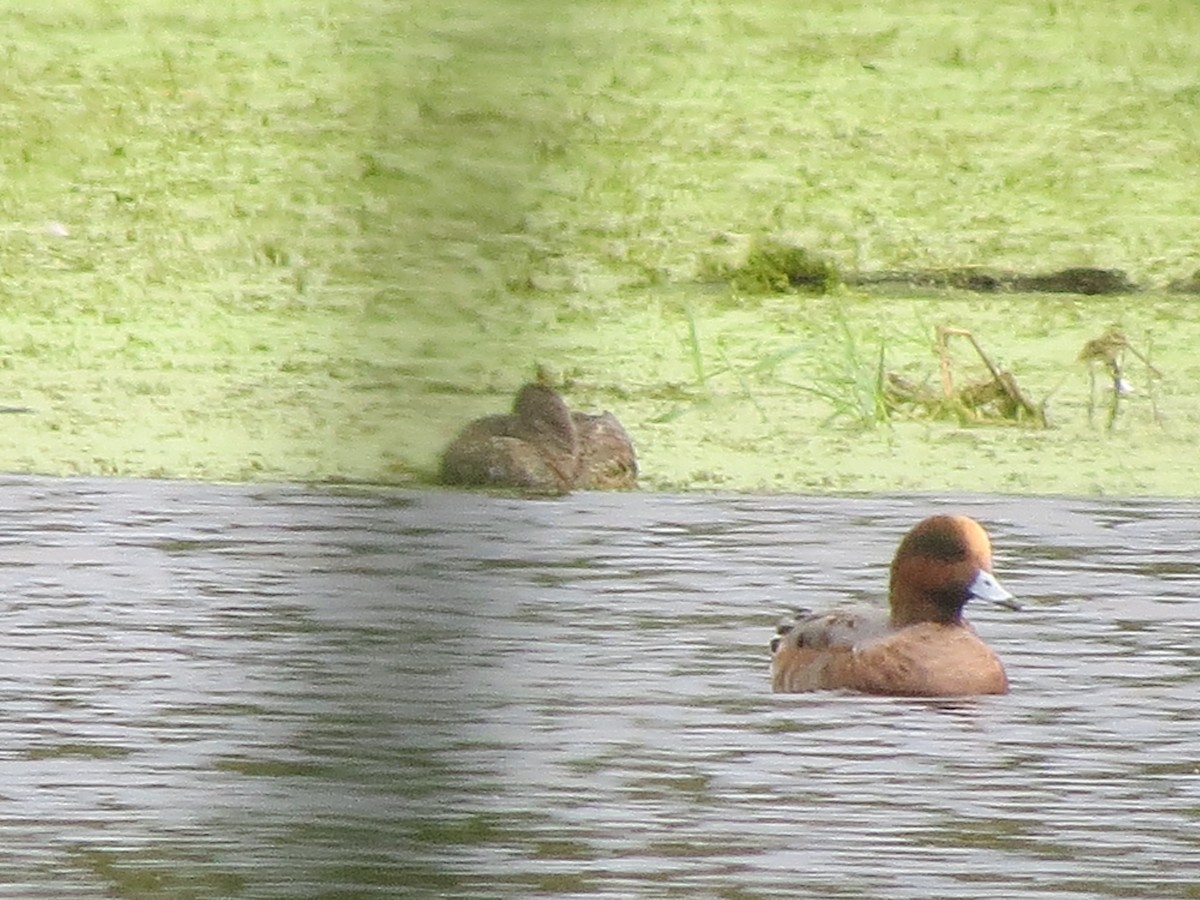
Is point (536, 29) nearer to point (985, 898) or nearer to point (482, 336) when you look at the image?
point (482, 336)

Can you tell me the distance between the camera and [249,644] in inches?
190

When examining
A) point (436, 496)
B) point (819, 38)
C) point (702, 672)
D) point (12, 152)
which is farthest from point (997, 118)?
point (436, 496)

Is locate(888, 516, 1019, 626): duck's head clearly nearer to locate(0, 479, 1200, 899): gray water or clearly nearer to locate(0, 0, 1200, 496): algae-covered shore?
locate(0, 479, 1200, 899): gray water

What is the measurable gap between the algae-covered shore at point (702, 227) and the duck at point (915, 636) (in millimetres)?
804

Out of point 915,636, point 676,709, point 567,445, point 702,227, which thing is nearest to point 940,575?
point 915,636

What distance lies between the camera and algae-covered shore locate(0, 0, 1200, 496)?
691 cm

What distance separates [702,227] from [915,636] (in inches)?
167

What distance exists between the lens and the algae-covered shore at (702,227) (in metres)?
6.91

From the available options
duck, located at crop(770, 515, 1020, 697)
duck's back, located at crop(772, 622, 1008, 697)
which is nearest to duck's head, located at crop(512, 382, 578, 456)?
duck, located at crop(770, 515, 1020, 697)

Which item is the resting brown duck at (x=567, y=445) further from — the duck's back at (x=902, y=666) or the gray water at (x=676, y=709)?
the duck's back at (x=902, y=666)

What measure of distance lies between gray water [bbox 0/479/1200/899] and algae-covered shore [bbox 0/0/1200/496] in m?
0.33

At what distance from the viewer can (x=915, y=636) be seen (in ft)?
16.2

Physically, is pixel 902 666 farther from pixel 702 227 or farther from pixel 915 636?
pixel 702 227

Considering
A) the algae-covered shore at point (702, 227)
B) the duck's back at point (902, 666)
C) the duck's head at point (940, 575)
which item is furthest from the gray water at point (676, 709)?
the algae-covered shore at point (702, 227)
